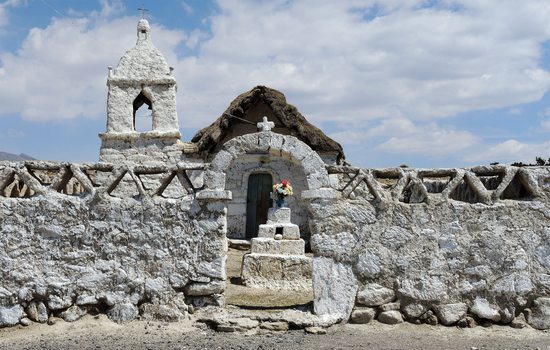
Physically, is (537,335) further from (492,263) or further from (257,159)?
(257,159)

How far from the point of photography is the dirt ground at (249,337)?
589cm

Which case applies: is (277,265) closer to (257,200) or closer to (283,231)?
(283,231)

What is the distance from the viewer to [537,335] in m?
6.28

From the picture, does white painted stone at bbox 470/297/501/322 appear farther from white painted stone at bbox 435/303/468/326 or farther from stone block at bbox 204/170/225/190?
stone block at bbox 204/170/225/190

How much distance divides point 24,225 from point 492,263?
6071mm

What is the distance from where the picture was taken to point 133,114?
609 inches

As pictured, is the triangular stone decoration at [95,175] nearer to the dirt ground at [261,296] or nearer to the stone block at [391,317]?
the dirt ground at [261,296]

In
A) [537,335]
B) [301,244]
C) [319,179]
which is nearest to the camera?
[537,335]

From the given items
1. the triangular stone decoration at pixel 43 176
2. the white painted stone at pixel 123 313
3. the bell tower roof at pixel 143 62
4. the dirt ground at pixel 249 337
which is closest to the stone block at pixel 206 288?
the dirt ground at pixel 249 337

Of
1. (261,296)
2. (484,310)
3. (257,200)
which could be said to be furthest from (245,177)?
(484,310)

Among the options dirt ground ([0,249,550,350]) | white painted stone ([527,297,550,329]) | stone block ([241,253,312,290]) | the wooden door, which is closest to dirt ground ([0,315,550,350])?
dirt ground ([0,249,550,350])

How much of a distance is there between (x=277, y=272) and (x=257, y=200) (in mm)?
5879

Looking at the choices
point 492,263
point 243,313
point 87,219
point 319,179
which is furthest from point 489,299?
point 87,219

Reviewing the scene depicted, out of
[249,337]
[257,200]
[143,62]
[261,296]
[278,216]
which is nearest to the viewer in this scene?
[249,337]
